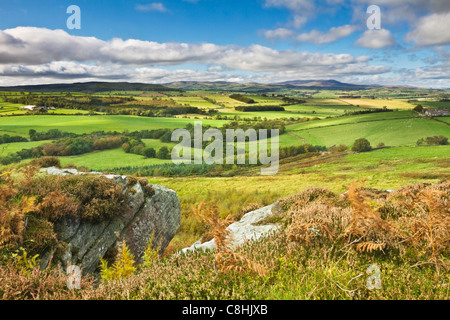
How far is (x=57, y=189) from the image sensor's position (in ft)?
26.1

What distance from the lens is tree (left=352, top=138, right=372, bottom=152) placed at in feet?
131

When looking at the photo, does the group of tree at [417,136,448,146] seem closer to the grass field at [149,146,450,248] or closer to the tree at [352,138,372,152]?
the grass field at [149,146,450,248]

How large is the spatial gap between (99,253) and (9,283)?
4.99 metres

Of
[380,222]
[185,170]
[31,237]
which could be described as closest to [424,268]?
[380,222]

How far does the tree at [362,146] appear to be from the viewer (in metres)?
40.0

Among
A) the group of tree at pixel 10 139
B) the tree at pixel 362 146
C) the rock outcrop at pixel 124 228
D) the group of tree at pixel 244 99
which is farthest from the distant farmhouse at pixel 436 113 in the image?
the group of tree at pixel 10 139

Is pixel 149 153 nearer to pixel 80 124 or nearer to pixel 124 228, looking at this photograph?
pixel 80 124

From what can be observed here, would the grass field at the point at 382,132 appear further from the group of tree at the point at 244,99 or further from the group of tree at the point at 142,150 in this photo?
the group of tree at the point at 244,99

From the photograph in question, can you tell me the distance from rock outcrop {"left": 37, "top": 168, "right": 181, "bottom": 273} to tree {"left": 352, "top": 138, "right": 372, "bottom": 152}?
36.9 meters

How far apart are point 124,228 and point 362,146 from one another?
1631 inches

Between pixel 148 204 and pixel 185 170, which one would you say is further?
pixel 185 170

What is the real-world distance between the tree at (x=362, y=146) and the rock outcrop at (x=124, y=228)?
3689 cm
